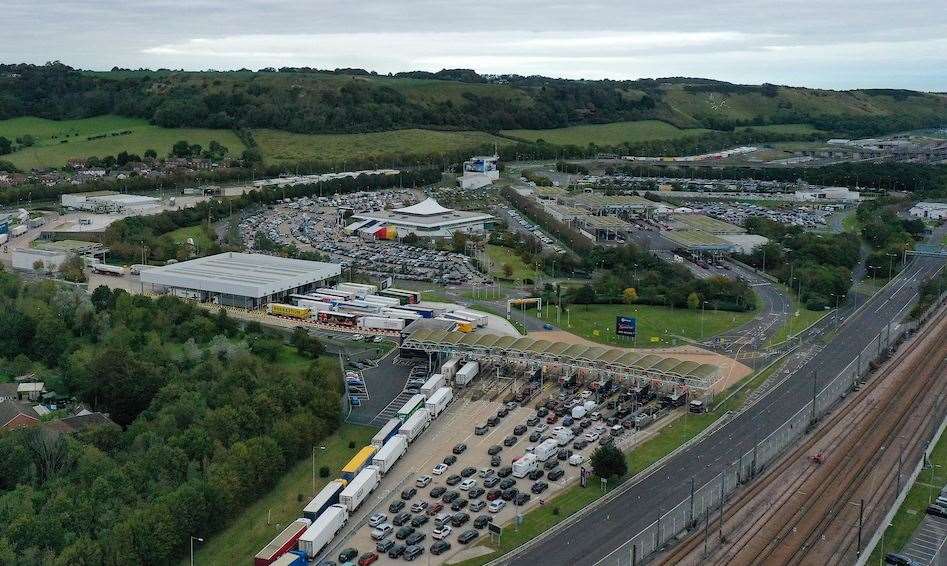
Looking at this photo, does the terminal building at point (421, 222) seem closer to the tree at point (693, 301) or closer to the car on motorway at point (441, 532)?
the tree at point (693, 301)

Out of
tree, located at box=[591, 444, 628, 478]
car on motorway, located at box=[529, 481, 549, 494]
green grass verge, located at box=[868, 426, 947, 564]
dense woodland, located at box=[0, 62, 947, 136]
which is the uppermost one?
dense woodland, located at box=[0, 62, 947, 136]

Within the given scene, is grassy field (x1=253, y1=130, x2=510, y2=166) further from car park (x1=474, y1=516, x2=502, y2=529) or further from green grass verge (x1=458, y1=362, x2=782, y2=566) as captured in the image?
car park (x1=474, y1=516, x2=502, y2=529)

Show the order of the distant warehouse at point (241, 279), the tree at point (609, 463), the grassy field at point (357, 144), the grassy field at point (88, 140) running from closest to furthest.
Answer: the tree at point (609, 463) < the distant warehouse at point (241, 279) < the grassy field at point (88, 140) < the grassy field at point (357, 144)

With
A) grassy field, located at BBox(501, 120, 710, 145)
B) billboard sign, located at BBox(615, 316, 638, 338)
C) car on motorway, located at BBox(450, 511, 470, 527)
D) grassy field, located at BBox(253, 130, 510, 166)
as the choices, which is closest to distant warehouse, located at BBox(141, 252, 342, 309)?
billboard sign, located at BBox(615, 316, 638, 338)

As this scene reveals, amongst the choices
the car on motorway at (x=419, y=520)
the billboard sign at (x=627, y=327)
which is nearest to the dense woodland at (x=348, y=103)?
the billboard sign at (x=627, y=327)

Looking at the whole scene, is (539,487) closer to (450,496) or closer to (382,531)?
(450,496)

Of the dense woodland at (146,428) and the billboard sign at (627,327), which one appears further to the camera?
the billboard sign at (627,327)

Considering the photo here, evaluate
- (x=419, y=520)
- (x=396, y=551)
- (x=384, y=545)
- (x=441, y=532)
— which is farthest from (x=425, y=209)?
(x=396, y=551)
